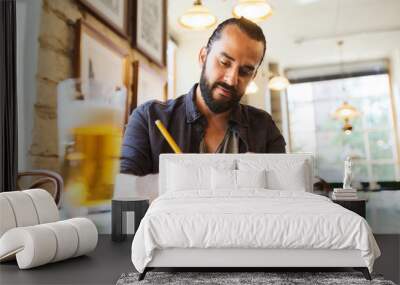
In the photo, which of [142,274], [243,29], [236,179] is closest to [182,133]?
[236,179]

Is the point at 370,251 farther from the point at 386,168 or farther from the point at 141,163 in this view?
the point at 141,163

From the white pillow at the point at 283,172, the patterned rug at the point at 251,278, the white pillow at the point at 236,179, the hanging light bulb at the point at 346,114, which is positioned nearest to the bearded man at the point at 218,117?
the white pillow at the point at 283,172

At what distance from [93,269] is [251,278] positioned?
3.78 ft

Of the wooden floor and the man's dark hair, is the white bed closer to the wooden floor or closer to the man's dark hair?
the wooden floor

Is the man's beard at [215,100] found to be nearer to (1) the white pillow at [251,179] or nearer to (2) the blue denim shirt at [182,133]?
(2) the blue denim shirt at [182,133]

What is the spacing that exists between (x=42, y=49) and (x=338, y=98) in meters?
2.93

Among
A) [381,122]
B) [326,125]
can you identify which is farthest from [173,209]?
[381,122]

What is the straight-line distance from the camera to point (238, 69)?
14.1 feet

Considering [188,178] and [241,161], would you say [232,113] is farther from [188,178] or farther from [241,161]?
[188,178]

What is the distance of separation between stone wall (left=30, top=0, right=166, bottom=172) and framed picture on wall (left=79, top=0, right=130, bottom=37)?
77 mm

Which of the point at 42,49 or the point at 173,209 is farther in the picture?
the point at 42,49

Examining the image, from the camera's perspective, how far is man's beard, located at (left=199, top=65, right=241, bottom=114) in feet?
14.2

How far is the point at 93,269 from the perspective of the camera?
315 centimetres

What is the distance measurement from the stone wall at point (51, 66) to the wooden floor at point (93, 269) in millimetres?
1079
